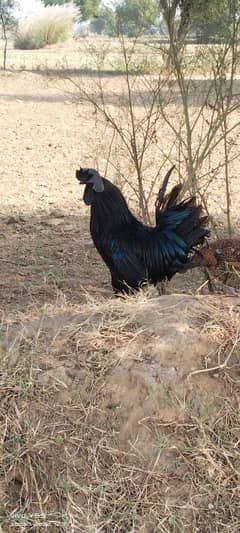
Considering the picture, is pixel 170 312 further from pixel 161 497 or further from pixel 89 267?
pixel 89 267

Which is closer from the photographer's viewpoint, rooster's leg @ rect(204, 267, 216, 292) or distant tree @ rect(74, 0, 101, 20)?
rooster's leg @ rect(204, 267, 216, 292)

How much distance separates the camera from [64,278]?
620cm

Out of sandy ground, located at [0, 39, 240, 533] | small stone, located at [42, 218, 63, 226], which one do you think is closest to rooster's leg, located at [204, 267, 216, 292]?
sandy ground, located at [0, 39, 240, 533]

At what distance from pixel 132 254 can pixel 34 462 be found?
268 cm

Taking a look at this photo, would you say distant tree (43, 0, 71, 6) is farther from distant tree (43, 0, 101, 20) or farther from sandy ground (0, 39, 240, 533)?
sandy ground (0, 39, 240, 533)

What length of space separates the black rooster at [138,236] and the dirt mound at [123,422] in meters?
1.82

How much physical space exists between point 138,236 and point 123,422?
264 cm

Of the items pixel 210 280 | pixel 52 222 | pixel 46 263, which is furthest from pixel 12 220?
pixel 210 280

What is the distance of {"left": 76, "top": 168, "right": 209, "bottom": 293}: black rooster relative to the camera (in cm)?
510

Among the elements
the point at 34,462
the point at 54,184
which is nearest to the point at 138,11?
the point at 54,184

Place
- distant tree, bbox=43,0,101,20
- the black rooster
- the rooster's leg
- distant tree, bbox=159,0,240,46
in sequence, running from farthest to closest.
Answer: distant tree, bbox=43,0,101,20
distant tree, bbox=159,0,240,46
the black rooster
the rooster's leg

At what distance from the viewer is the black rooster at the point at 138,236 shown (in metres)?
5.10

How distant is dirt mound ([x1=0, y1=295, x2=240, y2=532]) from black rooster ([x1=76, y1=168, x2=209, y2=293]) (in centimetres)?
182

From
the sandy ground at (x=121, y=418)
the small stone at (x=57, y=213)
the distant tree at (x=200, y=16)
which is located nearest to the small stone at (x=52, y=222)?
the small stone at (x=57, y=213)
